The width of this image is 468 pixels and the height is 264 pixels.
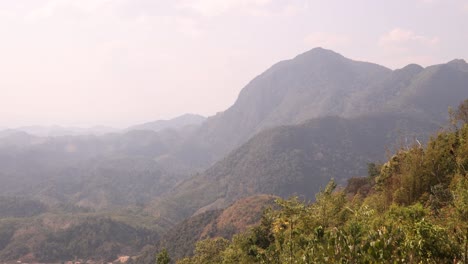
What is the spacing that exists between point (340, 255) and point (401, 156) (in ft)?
145

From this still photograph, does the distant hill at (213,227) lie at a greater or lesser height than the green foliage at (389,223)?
lesser

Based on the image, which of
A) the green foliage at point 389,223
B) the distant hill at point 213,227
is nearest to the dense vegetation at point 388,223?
the green foliage at point 389,223

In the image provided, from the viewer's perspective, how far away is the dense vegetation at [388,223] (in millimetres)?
21219

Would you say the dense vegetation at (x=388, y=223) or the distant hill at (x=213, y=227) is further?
the distant hill at (x=213, y=227)

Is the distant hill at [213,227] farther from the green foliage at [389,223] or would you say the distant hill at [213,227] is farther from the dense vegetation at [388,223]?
the green foliage at [389,223]

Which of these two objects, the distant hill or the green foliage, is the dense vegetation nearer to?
the green foliage

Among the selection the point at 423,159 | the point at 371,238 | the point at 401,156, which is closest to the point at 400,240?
the point at 371,238

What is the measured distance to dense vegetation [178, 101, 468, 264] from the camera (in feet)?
69.6

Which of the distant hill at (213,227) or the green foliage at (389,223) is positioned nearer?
the green foliage at (389,223)

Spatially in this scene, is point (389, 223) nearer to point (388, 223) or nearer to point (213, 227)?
point (388, 223)

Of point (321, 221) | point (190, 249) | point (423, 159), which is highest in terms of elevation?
point (423, 159)

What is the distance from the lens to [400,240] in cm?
2355

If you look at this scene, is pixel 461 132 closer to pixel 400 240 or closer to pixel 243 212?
pixel 400 240

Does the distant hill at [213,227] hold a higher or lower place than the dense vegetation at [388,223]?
lower
